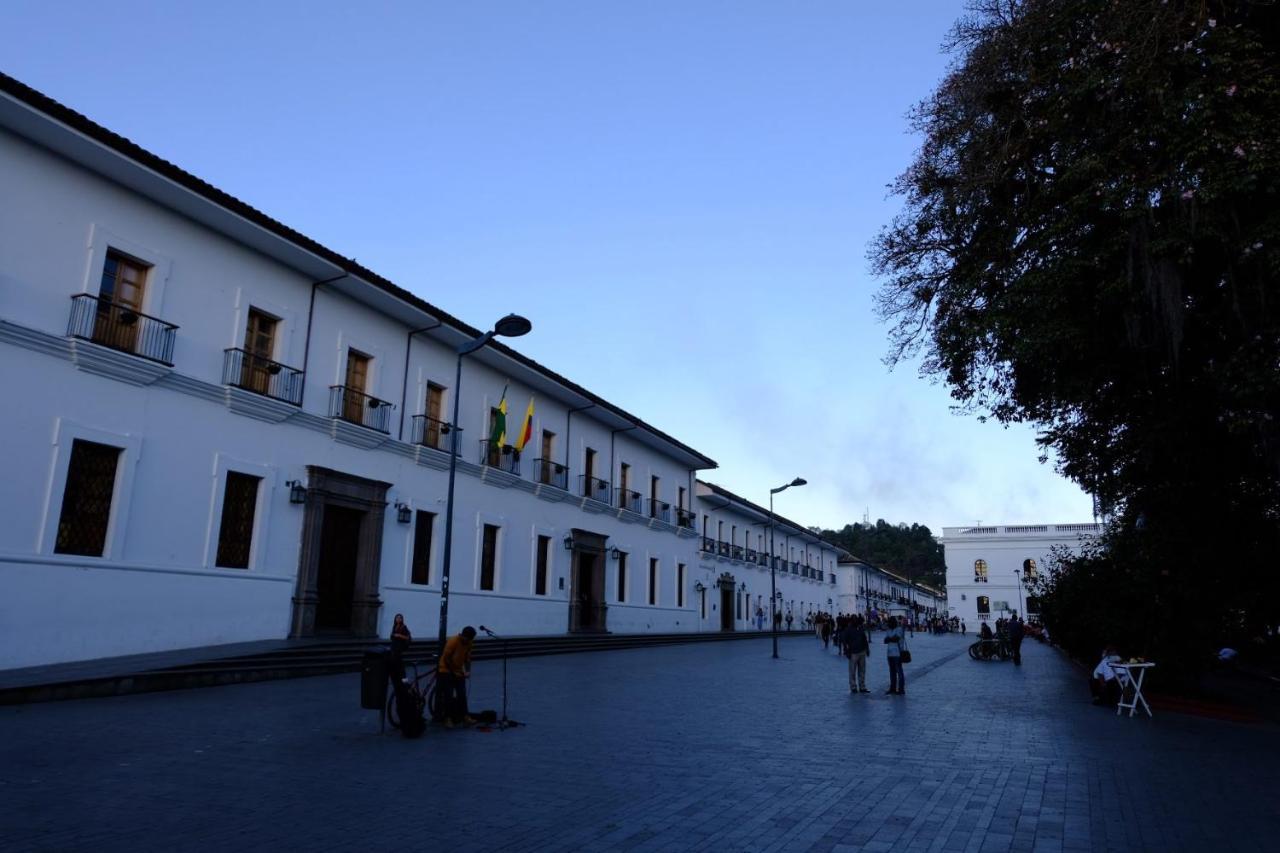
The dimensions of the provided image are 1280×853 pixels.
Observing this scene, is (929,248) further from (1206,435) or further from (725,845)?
(725,845)

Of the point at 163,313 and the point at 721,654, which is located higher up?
the point at 163,313

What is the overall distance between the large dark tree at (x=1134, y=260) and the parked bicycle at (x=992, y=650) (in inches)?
462

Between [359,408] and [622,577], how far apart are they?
16235mm

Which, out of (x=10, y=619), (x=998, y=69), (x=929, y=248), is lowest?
(x=10, y=619)

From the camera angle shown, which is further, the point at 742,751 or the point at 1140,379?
the point at 1140,379

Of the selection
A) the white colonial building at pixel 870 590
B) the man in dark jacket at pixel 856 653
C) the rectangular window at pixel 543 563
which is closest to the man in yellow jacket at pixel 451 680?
the man in dark jacket at pixel 856 653

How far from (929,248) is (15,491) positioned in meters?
16.5

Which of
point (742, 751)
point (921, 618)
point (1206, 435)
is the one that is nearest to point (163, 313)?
point (742, 751)

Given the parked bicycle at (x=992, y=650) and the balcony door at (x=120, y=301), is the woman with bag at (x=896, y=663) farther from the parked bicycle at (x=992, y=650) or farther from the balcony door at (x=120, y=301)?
the balcony door at (x=120, y=301)

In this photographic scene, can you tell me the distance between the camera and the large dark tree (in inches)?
425

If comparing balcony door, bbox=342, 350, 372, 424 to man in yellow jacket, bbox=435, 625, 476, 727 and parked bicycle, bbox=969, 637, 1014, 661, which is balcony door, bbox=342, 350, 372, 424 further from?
parked bicycle, bbox=969, 637, 1014, 661

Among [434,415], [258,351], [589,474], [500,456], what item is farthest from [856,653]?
[589,474]

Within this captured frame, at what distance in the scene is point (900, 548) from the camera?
13775 centimetres

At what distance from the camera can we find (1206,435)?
14.7 metres
